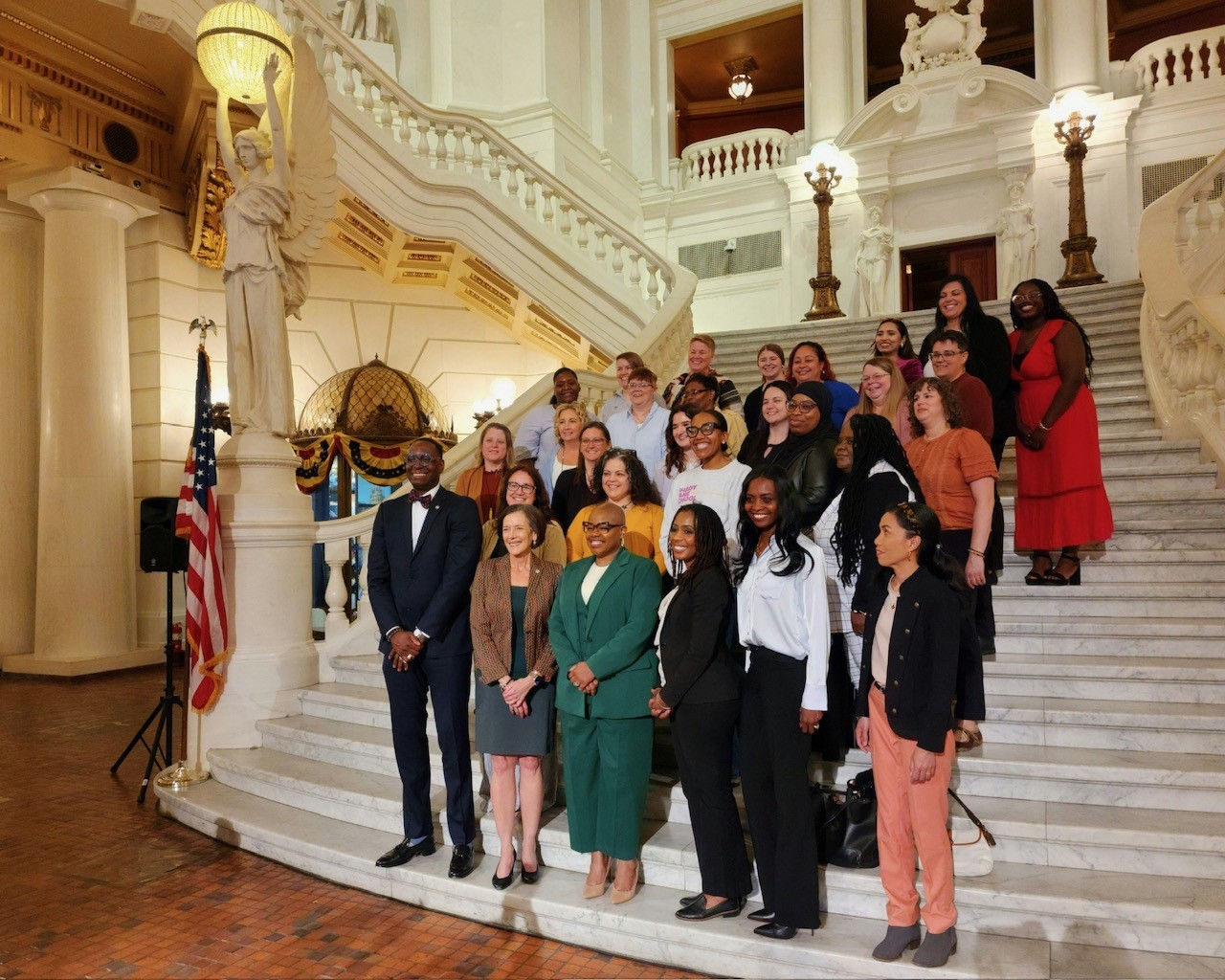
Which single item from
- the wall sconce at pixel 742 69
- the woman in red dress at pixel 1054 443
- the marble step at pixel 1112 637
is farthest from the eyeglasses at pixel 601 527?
the wall sconce at pixel 742 69

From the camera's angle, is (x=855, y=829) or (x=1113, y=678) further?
(x=1113, y=678)

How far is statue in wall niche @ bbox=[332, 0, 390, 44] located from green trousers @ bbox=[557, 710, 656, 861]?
464 inches

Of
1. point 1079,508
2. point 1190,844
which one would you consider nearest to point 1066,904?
point 1190,844

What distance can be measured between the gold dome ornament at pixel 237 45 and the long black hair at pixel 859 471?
4.59 metres

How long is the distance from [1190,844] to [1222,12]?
16.3m

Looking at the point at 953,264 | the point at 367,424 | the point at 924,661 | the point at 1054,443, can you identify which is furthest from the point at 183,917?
the point at 953,264

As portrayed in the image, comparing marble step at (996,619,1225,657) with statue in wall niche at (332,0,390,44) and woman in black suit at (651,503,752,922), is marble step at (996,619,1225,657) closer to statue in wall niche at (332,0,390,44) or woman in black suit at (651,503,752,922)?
woman in black suit at (651,503,752,922)

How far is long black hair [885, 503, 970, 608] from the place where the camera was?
2924 millimetres

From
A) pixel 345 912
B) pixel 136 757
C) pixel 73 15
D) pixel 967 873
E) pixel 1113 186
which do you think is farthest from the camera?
pixel 1113 186

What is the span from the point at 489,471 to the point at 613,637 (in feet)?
5.89

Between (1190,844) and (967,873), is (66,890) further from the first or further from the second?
(1190,844)

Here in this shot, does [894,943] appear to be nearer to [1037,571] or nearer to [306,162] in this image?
[1037,571]

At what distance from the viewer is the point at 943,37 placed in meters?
13.0

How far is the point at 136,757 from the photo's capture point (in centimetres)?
607
